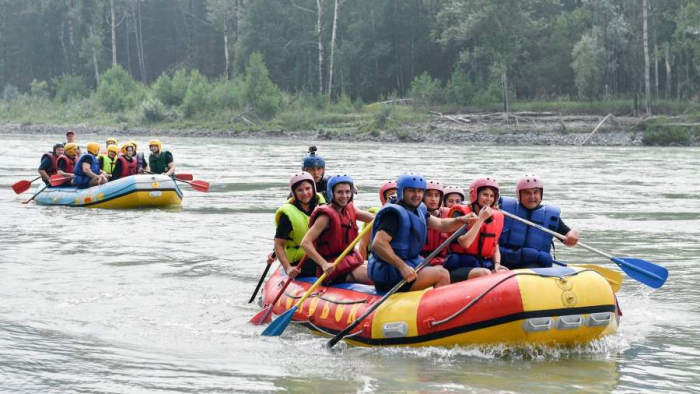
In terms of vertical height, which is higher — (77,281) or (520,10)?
(520,10)

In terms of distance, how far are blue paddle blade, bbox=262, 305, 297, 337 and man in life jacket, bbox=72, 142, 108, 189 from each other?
31.7 feet

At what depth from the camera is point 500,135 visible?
122ft

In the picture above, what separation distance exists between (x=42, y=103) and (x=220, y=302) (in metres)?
47.1

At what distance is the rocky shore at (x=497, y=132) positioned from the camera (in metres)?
35.5

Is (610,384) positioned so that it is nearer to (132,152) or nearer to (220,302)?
(220,302)

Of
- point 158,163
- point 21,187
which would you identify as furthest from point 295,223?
point 21,187

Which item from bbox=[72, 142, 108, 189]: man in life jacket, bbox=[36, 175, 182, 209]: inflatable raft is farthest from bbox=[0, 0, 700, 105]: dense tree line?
bbox=[72, 142, 108, 189]: man in life jacket

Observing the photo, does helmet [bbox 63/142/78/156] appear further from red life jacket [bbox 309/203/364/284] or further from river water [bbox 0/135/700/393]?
red life jacket [bbox 309/203/364/284]

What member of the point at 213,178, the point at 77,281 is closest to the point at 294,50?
the point at 213,178

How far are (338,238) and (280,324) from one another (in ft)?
2.75

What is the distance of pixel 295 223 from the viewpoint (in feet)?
29.2

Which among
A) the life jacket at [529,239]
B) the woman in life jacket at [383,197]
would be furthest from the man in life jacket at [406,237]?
the woman in life jacket at [383,197]

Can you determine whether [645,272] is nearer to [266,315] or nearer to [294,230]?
[294,230]

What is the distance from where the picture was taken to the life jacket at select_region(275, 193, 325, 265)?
351 inches
